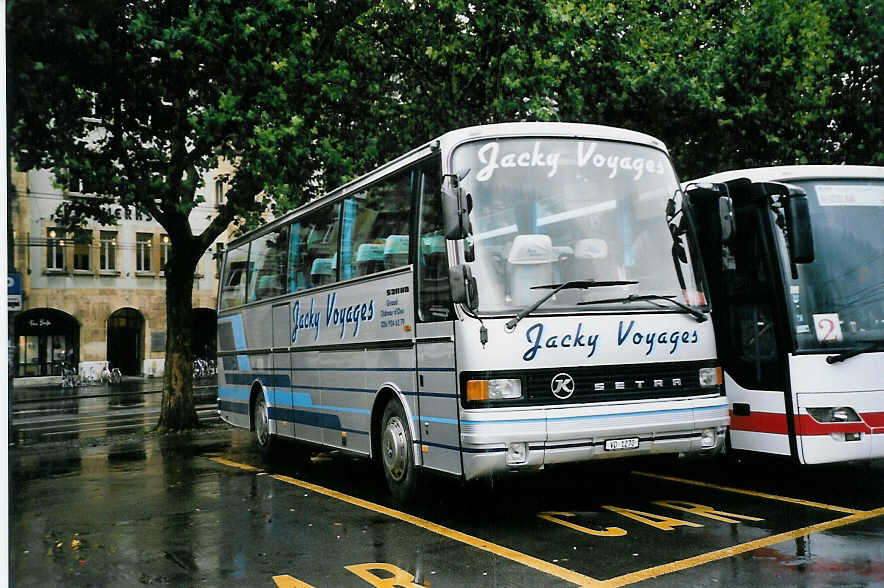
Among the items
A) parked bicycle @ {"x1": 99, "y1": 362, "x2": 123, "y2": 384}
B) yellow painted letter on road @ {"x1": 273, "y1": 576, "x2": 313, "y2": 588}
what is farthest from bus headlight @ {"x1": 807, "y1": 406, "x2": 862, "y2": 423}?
parked bicycle @ {"x1": 99, "y1": 362, "x2": 123, "y2": 384}

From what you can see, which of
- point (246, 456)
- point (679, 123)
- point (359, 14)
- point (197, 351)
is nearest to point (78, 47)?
point (359, 14)

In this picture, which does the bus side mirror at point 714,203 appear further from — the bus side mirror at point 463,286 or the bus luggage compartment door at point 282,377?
the bus luggage compartment door at point 282,377

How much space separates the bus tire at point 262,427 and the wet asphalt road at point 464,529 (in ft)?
4.28

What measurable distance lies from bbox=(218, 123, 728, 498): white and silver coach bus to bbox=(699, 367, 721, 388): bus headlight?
0.01 metres

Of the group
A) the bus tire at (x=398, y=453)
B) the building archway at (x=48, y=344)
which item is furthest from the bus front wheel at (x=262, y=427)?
the building archway at (x=48, y=344)

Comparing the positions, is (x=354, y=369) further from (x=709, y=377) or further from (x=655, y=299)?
(x=709, y=377)

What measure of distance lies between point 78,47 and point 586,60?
8.67m

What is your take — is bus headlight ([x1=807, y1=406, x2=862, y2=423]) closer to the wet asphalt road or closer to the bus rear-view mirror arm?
the wet asphalt road

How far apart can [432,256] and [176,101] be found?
Result: 975 centimetres

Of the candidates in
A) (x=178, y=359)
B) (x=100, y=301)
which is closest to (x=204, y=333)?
(x=100, y=301)

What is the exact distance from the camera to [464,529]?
27.4ft

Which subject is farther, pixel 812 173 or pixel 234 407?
pixel 234 407

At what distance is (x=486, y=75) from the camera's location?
1803 cm

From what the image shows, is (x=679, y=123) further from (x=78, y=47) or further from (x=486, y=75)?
(x=78, y=47)
